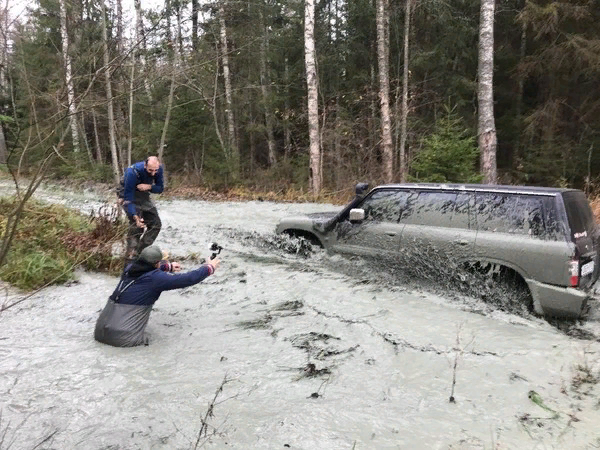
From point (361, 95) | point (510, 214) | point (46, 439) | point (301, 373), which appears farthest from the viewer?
point (361, 95)

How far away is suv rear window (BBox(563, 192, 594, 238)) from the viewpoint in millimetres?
4762

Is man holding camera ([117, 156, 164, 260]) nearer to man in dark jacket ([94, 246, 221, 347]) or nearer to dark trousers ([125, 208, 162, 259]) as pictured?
Result: dark trousers ([125, 208, 162, 259])

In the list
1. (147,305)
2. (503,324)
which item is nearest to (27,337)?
(147,305)

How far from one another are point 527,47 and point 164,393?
2059 cm

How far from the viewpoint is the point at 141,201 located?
7.32 meters

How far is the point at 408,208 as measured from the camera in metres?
5.98

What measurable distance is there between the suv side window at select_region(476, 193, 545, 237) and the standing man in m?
4.74

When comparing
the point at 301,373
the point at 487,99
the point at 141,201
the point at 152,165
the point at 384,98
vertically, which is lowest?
the point at 301,373

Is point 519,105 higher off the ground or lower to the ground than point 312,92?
lower

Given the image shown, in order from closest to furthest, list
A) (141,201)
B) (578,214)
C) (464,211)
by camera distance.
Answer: (578,214) → (464,211) → (141,201)

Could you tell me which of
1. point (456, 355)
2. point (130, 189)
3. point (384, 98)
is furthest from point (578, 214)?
point (384, 98)

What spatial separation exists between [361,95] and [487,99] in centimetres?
835

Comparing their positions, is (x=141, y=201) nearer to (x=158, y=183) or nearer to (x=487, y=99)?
(x=158, y=183)

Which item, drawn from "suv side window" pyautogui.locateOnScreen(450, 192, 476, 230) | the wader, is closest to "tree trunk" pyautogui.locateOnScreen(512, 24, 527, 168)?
"suv side window" pyautogui.locateOnScreen(450, 192, 476, 230)
